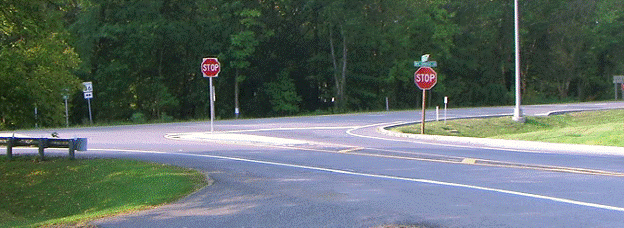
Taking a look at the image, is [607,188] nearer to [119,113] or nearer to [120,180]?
[120,180]

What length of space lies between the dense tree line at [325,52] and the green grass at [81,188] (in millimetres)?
24452

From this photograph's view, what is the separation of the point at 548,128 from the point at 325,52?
2644cm

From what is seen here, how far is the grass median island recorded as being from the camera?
21031 mm

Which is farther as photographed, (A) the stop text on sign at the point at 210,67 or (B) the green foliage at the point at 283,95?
(B) the green foliage at the point at 283,95

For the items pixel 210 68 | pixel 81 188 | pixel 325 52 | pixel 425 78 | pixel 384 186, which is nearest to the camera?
pixel 384 186

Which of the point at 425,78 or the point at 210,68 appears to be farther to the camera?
the point at 425,78

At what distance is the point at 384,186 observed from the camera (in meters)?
12.0

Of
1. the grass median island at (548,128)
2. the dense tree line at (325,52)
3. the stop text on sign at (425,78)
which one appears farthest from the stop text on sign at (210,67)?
the dense tree line at (325,52)

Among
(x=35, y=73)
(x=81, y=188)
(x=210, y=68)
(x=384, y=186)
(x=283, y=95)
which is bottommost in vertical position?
(x=81, y=188)

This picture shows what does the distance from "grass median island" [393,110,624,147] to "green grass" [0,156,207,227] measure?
12.1 m

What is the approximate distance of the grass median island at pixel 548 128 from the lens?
2103 cm

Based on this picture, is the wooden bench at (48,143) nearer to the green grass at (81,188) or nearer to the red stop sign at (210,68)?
the green grass at (81,188)

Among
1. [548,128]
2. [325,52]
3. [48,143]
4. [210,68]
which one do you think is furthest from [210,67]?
[325,52]

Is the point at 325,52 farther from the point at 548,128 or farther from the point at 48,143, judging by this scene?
the point at 48,143
